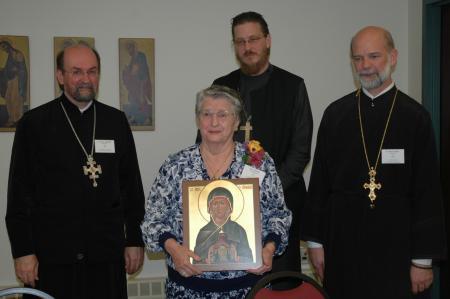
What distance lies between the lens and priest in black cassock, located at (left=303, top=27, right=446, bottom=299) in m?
2.81

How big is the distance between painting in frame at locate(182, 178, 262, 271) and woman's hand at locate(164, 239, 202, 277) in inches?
1.0

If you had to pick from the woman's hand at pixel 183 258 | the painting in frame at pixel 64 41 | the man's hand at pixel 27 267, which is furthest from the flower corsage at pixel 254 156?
the painting in frame at pixel 64 41

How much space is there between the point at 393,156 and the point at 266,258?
3.29 feet

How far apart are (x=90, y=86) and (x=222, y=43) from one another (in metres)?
1.98

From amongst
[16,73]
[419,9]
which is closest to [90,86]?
[16,73]

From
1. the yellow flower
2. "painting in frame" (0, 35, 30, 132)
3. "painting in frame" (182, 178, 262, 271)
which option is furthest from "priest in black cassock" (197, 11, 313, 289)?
"painting in frame" (0, 35, 30, 132)

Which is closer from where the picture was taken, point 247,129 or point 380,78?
point 380,78

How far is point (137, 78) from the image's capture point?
15.4 feet

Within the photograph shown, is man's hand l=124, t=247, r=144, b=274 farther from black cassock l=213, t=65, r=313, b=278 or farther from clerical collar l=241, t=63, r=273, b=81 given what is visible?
clerical collar l=241, t=63, r=273, b=81

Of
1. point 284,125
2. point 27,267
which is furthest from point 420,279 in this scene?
point 27,267

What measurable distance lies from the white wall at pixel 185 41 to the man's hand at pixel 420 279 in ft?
7.52

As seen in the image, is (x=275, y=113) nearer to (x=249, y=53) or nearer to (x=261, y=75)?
(x=261, y=75)

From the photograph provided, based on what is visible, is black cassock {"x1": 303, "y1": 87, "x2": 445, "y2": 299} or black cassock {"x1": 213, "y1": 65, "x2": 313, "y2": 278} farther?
black cassock {"x1": 213, "y1": 65, "x2": 313, "y2": 278}

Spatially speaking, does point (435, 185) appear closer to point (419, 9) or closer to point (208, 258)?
point (208, 258)
